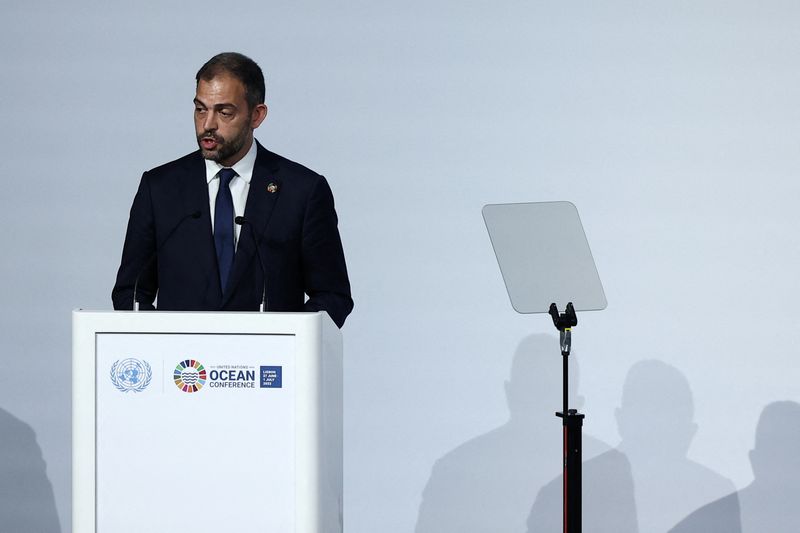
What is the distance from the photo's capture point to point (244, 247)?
2395mm

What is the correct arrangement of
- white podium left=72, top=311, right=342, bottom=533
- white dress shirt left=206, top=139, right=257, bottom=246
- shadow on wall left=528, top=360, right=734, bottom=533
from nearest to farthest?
white podium left=72, top=311, right=342, bottom=533 < white dress shirt left=206, top=139, right=257, bottom=246 < shadow on wall left=528, top=360, right=734, bottom=533

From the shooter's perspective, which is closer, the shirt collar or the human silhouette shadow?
the shirt collar

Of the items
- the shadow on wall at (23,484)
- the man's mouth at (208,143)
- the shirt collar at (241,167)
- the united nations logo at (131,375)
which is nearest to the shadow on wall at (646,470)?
the shadow on wall at (23,484)

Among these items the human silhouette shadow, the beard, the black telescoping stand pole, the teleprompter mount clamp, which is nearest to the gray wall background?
the human silhouette shadow

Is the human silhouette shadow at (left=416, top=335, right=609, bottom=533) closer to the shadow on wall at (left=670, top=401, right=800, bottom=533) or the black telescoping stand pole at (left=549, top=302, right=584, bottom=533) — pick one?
the shadow on wall at (left=670, top=401, right=800, bottom=533)

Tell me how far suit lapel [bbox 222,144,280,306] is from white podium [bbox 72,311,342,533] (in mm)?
468

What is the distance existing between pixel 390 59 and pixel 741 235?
1.60 metres

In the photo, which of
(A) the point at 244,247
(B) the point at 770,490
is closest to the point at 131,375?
(A) the point at 244,247

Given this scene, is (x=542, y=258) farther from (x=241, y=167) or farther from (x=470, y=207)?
(x=470, y=207)

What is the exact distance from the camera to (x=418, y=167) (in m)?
4.16

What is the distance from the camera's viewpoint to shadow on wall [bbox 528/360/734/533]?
4238 millimetres

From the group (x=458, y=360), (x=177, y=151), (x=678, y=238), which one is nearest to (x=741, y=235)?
(x=678, y=238)

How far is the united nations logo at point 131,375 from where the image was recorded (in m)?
1.91

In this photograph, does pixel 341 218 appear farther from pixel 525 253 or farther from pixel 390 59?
pixel 525 253
